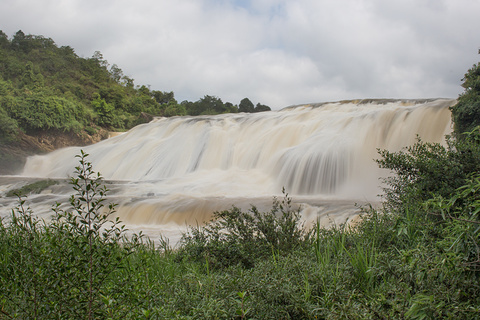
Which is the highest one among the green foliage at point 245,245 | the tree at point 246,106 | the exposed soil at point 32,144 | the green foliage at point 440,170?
the tree at point 246,106

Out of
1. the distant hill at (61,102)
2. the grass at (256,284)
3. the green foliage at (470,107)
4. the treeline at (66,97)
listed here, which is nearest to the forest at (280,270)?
the grass at (256,284)

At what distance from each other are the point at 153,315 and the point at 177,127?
19.3 metres

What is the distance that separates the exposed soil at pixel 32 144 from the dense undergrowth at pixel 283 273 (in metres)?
20.0

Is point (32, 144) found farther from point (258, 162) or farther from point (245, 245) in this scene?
point (245, 245)

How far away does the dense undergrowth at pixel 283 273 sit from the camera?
2.18 m

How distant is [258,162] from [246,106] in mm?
20472

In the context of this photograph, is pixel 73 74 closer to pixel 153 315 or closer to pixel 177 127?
pixel 177 127

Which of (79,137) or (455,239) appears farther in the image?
(79,137)

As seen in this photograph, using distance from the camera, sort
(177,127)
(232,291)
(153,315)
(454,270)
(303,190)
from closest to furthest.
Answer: (153,315), (454,270), (232,291), (303,190), (177,127)

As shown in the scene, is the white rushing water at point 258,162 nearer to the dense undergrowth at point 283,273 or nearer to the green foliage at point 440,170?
the green foliage at point 440,170

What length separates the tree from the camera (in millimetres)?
34469

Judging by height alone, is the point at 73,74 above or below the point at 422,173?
above

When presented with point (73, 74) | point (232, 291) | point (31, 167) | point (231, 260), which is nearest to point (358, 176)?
point (231, 260)

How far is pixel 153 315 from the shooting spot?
2.04m
